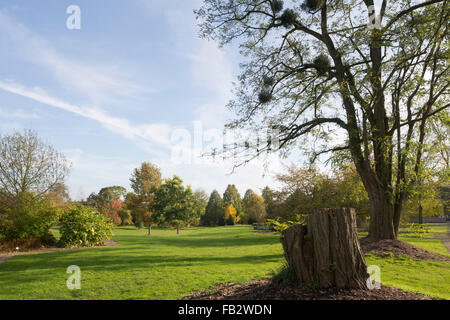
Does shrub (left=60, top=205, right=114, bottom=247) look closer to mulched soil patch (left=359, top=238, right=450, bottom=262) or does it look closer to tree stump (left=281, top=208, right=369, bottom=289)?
mulched soil patch (left=359, top=238, right=450, bottom=262)

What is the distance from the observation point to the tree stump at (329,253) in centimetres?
420

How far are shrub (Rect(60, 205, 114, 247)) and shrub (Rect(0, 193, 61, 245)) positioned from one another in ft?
2.38

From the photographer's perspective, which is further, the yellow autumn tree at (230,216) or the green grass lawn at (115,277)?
the yellow autumn tree at (230,216)

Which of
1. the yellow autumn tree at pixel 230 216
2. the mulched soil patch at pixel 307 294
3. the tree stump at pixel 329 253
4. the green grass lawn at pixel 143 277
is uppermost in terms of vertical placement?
the tree stump at pixel 329 253

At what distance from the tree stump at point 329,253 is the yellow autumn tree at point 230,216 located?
5144 cm

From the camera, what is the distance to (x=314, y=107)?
11.3 m

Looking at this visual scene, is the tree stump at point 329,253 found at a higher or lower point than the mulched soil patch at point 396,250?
higher

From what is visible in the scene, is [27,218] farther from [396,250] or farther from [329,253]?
[396,250]

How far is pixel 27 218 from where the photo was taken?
15070mm

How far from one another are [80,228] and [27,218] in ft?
9.03

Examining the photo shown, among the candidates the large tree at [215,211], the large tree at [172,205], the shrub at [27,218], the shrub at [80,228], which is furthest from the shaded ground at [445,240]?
the large tree at [215,211]

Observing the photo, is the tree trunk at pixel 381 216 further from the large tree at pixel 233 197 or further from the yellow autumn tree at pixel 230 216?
the large tree at pixel 233 197
